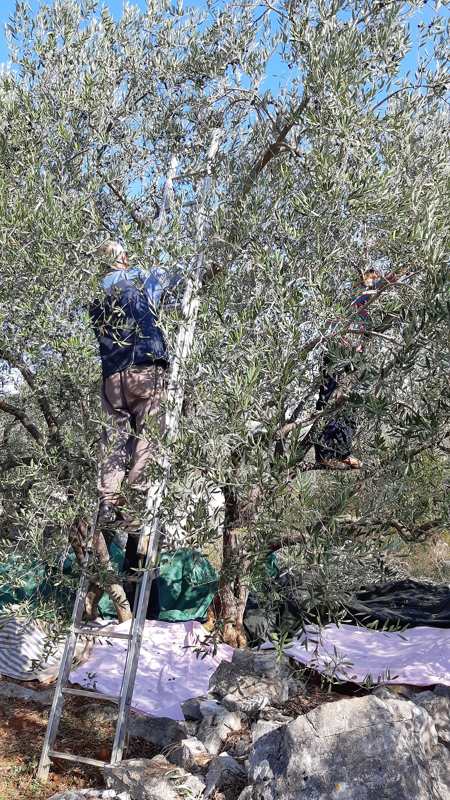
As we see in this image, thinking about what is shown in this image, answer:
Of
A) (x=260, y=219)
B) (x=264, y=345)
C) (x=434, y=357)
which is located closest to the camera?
(x=434, y=357)

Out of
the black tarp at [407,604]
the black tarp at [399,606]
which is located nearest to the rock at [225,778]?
the black tarp at [399,606]

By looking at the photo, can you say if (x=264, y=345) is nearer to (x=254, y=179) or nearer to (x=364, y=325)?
(x=364, y=325)

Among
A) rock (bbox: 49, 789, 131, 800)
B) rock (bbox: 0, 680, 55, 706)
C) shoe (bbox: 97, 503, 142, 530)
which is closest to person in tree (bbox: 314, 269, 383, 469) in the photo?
shoe (bbox: 97, 503, 142, 530)

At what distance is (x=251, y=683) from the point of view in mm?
6199

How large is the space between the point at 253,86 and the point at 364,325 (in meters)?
2.85

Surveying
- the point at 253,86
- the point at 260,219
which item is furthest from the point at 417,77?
the point at 260,219

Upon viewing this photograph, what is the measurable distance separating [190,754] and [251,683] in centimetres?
99

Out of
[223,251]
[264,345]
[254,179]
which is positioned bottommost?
[264,345]

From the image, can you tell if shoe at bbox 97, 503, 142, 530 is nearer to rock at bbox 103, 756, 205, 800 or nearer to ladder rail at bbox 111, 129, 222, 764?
ladder rail at bbox 111, 129, 222, 764

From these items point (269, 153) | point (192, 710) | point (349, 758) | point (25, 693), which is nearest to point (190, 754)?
point (192, 710)

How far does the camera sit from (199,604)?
1034cm

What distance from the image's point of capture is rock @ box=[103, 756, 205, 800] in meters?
4.85

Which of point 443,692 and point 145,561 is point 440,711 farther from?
point 145,561

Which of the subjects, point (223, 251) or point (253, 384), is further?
point (223, 251)
